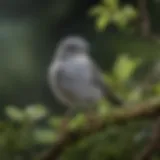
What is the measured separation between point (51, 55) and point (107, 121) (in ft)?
4.55

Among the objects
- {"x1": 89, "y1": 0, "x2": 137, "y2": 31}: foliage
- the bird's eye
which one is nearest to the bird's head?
the bird's eye

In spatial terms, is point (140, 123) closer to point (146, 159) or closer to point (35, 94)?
point (146, 159)

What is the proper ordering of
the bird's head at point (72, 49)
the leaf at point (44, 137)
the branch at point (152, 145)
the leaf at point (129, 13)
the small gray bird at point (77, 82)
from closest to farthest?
the branch at point (152, 145), the leaf at point (44, 137), the leaf at point (129, 13), the small gray bird at point (77, 82), the bird's head at point (72, 49)

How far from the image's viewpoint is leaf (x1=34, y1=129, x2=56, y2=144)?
76 cm

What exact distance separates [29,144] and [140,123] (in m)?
0.13

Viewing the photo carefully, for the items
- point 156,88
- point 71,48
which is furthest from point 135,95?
point 71,48

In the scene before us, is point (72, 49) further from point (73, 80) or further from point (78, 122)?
point (78, 122)

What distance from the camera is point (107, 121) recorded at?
0.73m

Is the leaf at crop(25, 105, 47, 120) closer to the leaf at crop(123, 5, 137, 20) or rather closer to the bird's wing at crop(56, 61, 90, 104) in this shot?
the leaf at crop(123, 5, 137, 20)

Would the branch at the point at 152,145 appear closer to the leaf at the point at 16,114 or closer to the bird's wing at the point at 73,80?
the leaf at the point at 16,114

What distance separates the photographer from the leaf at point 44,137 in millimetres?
761

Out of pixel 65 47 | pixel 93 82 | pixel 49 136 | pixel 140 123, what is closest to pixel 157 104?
pixel 140 123

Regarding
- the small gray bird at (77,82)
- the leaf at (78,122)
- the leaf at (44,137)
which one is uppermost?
the small gray bird at (77,82)

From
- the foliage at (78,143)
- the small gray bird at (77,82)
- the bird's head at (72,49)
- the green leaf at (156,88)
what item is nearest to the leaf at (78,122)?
the foliage at (78,143)
